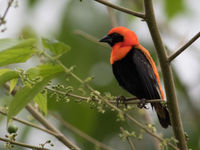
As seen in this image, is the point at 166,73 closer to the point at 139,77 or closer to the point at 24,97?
the point at 24,97

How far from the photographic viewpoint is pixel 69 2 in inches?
187

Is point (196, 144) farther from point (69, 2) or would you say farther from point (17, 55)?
point (17, 55)

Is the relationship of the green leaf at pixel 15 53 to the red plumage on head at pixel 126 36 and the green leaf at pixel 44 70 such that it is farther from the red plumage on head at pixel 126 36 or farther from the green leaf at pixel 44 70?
the red plumage on head at pixel 126 36

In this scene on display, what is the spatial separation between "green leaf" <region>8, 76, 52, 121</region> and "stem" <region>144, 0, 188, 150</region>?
0.68 m

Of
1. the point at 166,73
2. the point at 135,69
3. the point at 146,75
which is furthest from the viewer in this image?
the point at 135,69

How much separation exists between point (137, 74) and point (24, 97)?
1999 mm

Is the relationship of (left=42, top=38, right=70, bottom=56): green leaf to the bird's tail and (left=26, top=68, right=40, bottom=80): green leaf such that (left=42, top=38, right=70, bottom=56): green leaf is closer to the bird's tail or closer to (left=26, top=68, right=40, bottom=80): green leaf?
(left=26, top=68, right=40, bottom=80): green leaf

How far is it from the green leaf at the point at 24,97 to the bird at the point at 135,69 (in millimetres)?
1653

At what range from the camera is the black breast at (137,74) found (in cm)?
347

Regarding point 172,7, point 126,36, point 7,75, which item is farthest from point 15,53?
point 172,7

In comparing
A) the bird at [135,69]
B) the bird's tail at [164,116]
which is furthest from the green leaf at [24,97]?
the bird's tail at [164,116]

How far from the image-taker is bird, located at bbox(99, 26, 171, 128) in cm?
349

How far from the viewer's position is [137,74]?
3.81 metres

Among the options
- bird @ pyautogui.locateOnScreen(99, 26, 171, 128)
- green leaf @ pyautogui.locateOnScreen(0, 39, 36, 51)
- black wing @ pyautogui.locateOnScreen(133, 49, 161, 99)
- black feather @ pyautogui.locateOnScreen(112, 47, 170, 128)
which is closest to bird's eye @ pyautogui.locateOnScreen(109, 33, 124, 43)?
bird @ pyautogui.locateOnScreen(99, 26, 171, 128)
